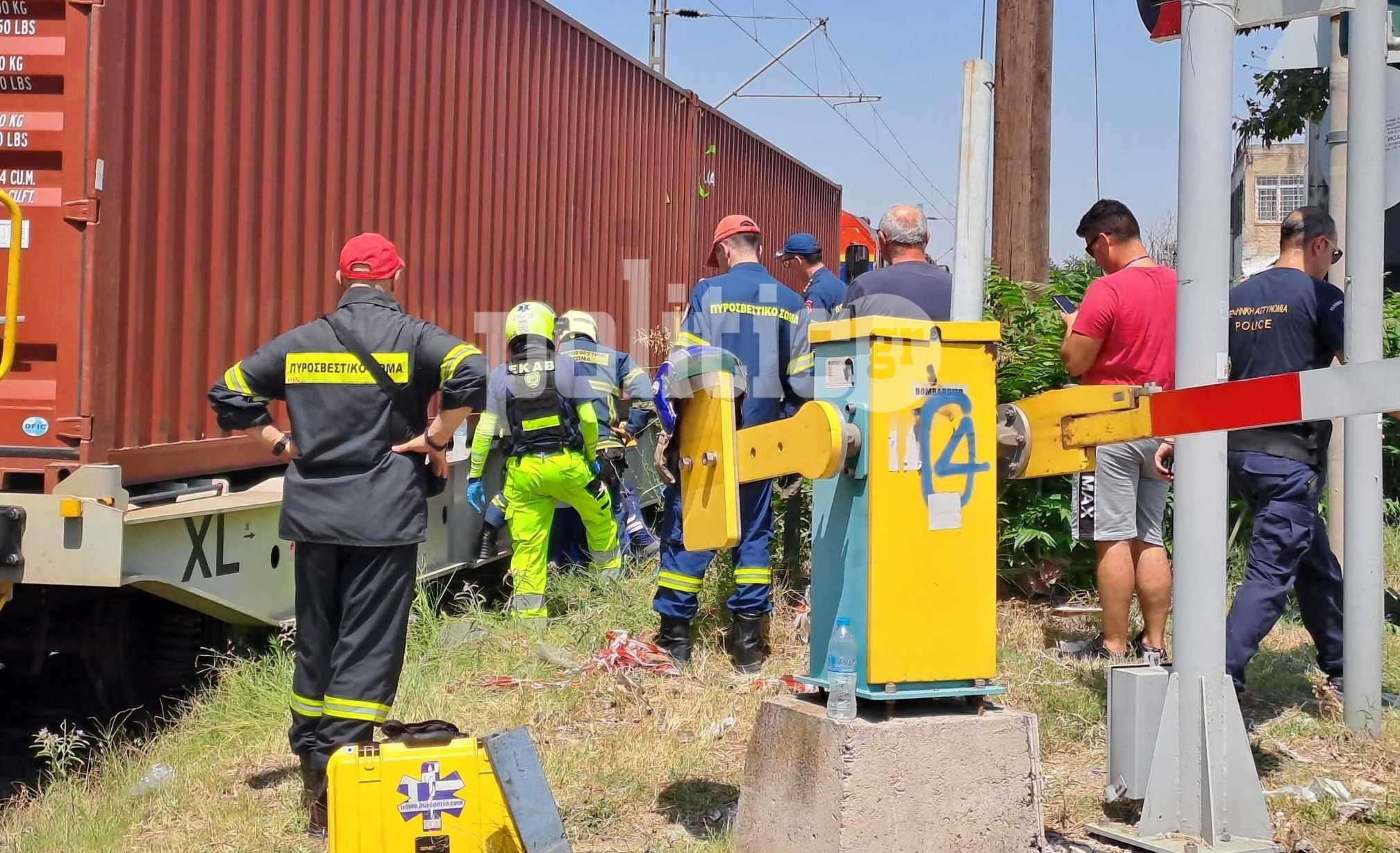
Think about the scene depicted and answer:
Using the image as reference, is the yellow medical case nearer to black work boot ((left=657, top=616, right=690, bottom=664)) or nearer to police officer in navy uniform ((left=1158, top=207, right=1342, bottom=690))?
black work boot ((left=657, top=616, right=690, bottom=664))

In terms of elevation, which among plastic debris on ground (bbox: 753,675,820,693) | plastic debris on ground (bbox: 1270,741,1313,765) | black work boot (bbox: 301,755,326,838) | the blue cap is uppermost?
the blue cap

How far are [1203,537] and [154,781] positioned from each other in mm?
3517

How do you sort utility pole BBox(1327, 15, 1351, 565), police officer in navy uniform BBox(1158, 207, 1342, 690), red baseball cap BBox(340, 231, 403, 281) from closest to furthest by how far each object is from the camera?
1. red baseball cap BBox(340, 231, 403, 281)
2. police officer in navy uniform BBox(1158, 207, 1342, 690)
3. utility pole BBox(1327, 15, 1351, 565)

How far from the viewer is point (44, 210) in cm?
478

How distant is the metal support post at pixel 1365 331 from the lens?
4547 millimetres

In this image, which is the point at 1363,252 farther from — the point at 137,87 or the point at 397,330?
the point at 137,87

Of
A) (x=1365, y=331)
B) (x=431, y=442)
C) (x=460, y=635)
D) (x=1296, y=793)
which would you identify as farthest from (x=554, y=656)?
(x=1365, y=331)

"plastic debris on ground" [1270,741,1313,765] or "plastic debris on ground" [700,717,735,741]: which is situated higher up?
"plastic debris on ground" [1270,741,1313,765]

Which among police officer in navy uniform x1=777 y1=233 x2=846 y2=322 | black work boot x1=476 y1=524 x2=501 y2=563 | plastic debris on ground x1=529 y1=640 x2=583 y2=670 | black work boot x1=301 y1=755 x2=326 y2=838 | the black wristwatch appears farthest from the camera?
black work boot x1=476 y1=524 x2=501 y2=563

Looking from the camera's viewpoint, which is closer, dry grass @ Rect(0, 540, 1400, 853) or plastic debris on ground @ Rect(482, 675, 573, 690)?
dry grass @ Rect(0, 540, 1400, 853)

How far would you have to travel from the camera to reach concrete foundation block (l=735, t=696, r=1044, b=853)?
3227 millimetres

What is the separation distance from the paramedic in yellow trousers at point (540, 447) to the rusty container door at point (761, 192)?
369 centimetres

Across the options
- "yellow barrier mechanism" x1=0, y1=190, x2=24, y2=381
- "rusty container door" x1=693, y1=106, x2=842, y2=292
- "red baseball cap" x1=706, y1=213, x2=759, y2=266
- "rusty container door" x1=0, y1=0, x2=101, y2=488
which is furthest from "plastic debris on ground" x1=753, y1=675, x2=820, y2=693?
"rusty container door" x1=693, y1=106, x2=842, y2=292

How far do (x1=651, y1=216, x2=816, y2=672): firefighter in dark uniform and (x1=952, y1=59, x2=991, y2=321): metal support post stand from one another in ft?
6.60
